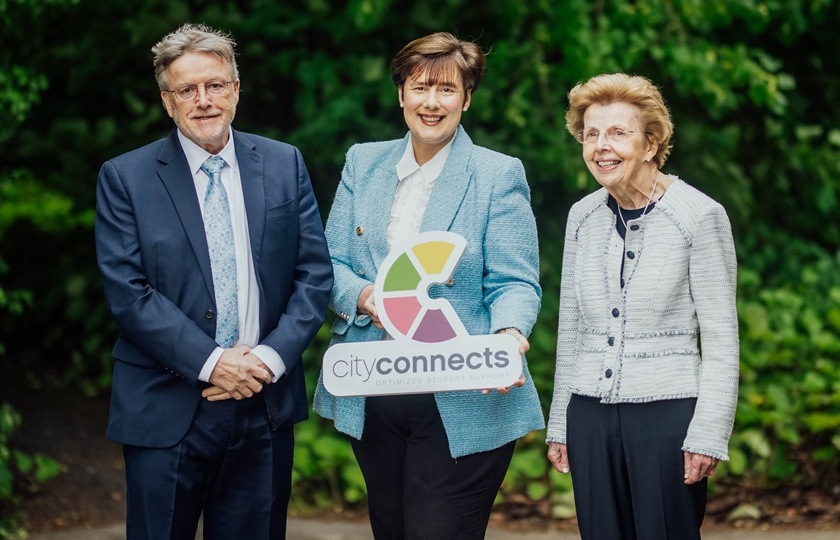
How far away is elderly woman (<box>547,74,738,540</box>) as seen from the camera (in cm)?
316

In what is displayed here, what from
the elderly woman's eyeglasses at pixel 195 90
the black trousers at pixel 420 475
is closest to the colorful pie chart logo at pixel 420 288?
the black trousers at pixel 420 475

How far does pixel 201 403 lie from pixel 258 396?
0.17 metres

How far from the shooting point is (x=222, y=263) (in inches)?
133

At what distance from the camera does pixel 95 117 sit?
8047 mm

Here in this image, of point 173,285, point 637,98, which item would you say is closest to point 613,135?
point 637,98

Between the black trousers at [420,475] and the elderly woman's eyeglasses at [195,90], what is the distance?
1.03 meters

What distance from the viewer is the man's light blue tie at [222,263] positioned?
133 inches

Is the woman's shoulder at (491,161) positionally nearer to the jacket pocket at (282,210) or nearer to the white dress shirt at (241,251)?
the jacket pocket at (282,210)

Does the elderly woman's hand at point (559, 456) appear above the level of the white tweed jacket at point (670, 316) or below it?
below

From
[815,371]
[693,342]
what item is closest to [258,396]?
[693,342]

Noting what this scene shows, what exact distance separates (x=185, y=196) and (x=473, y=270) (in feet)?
2.88

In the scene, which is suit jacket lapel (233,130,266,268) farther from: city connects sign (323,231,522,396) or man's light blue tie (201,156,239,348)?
city connects sign (323,231,522,396)

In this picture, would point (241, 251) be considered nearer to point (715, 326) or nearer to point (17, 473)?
point (715, 326)

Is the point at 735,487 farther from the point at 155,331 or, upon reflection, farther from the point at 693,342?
the point at 155,331
